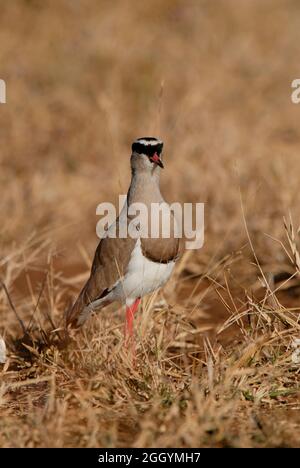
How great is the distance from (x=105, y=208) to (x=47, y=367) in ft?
9.69

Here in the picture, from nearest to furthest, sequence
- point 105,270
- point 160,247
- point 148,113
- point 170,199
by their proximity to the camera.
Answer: point 160,247 → point 105,270 → point 170,199 → point 148,113

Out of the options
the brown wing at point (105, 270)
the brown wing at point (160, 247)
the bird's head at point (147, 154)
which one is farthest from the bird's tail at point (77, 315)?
the bird's head at point (147, 154)

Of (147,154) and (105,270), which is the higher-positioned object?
(147,154)

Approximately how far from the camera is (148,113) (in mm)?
7984

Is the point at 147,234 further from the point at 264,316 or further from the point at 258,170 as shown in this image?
the point at 258,170

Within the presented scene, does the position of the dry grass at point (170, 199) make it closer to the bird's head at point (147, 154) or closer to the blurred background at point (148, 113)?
the blurred background at point (148, 113)

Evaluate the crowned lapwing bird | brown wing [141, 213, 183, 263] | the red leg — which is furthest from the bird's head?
the red leg

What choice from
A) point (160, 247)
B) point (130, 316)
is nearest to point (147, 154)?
point (160, 247)

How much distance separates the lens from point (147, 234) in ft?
12.4

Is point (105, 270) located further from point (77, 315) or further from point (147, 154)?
point (147, 154)

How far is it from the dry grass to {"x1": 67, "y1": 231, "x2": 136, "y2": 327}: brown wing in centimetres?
11

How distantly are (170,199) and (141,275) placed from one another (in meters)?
2.95
